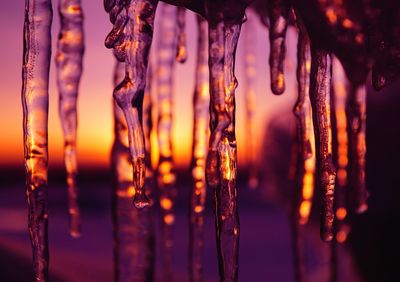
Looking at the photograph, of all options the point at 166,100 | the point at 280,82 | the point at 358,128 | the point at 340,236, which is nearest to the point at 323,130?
the point at 280,82

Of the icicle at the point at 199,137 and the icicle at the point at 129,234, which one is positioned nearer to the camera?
the icicle at the point at 199,137

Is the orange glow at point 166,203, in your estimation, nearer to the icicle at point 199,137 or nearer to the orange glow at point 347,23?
the icicle at point 199,137

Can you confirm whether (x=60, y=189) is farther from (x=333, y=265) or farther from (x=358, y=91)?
(x=358, y=91)

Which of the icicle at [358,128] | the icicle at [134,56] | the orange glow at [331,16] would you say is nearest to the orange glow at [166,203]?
the icicle at [358,128]

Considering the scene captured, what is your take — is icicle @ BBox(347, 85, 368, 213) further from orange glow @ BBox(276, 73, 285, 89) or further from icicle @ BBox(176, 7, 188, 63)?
icicle @ BBox(176, 7, 188, 63)

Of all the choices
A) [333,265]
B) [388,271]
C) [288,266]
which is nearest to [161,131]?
[333,265]

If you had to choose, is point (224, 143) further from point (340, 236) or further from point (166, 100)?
point (340, 236)
